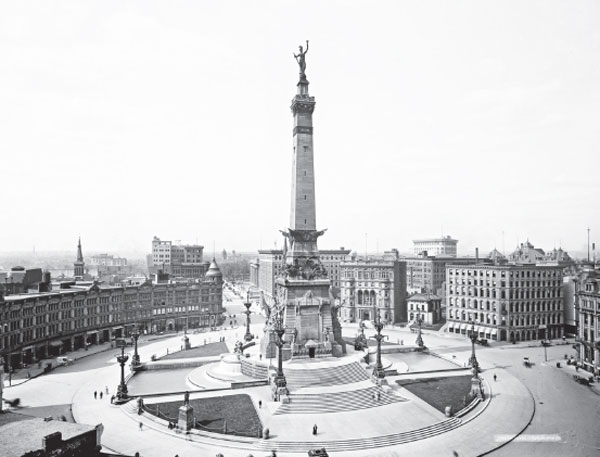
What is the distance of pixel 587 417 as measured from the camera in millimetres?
40219

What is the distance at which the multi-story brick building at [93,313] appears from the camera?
6131 centimetres

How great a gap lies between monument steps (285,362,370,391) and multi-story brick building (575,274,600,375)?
28412 mm

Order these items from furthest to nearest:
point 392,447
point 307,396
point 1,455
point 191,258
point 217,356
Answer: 1. point 191,258
2. point 217,356
3. point 307,396
4. point 392,447
5. point 1,455

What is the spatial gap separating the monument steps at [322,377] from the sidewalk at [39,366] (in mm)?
30890

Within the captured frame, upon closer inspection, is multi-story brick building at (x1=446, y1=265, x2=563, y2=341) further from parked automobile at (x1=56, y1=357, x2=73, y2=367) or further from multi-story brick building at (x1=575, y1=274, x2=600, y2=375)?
parked automobile at (x1=56, y1=357, x2=73, y2=367)

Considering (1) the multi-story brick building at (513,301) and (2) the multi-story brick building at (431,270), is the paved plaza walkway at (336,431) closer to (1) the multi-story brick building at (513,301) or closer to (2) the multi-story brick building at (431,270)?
(1) the multi-story brick building at (513,301)

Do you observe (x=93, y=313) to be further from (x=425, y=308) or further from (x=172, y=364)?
(x=425, y=308)

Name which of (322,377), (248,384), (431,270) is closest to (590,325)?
(322,377)

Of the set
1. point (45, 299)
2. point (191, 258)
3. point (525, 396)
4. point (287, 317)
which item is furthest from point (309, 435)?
point (191, 258)

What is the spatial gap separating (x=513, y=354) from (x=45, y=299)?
67.2 m

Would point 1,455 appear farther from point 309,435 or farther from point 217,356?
point 217,356

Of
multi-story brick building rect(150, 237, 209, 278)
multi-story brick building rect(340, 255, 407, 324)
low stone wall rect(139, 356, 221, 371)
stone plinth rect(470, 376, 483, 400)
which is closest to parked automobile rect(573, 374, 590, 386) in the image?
stone plinth rect(470, 376, 483, 400)

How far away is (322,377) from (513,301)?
4192 cm

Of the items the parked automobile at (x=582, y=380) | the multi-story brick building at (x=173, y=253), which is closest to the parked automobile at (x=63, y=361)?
the parked automobile at (x=582, y=380)
